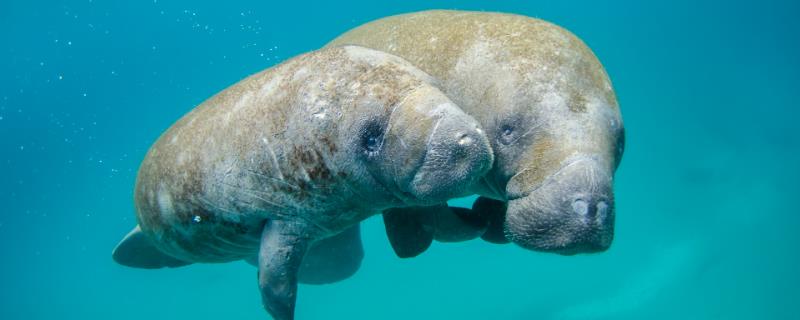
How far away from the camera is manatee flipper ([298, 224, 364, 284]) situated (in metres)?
6.61

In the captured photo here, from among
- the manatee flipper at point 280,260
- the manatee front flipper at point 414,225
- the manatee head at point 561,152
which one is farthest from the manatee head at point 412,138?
the manatee flipper at point 280,260

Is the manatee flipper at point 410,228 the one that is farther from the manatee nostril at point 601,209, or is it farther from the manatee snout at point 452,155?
the manatee nostril at point 601,209

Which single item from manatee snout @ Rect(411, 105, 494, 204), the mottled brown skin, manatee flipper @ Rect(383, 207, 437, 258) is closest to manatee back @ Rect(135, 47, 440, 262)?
the mottled brown skin

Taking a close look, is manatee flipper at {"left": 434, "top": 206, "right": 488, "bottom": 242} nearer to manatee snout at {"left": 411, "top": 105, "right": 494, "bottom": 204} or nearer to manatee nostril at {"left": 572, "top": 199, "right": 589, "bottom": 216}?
manatee snout at {"left": 411, "top": 105, "right": 494, "bottom": 204}

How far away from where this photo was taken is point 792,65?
28016mm

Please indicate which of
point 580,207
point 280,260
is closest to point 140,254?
point 280,260

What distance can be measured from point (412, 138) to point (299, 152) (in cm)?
93

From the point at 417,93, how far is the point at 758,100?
1145 inches

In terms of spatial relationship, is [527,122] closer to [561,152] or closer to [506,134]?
[506,134]

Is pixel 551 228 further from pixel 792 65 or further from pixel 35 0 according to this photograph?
pixel 792 65

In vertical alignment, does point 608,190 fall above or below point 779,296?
below

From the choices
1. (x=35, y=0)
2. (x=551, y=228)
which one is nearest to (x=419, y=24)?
(x=551, y=228)

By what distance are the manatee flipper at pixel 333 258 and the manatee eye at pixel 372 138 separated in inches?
125

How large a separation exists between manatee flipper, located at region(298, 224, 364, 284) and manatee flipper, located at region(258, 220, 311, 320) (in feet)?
7.47
